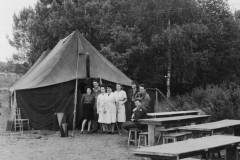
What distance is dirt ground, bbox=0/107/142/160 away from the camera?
24.2 ft

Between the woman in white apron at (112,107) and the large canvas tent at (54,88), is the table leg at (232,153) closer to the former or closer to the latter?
the woman in white apron at (112,107)

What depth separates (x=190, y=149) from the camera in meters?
4.38

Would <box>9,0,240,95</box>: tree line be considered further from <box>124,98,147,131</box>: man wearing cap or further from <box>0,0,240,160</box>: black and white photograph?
<box>124,98,147,131</box>: man wearing cap

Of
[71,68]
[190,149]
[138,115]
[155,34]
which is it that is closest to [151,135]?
[138,115]

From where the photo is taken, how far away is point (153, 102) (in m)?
13.8

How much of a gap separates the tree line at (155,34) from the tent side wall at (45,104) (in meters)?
9.59

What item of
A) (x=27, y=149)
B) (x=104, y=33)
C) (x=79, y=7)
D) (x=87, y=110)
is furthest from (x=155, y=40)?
(x=27, y=149)

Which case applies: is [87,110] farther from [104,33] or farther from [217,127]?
[104,33]

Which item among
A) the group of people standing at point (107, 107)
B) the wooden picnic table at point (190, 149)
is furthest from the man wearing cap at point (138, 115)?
the wooden picnic table at point (190, 149)

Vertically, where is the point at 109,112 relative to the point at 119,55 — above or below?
below

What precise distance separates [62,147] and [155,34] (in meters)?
15.3

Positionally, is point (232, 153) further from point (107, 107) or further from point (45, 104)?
point (45, 104)

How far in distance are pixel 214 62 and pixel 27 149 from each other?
20737mm

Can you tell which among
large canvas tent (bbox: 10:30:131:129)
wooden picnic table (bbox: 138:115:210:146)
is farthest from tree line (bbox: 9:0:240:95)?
wooden picnic table (bbox: 138:115:210:146)
